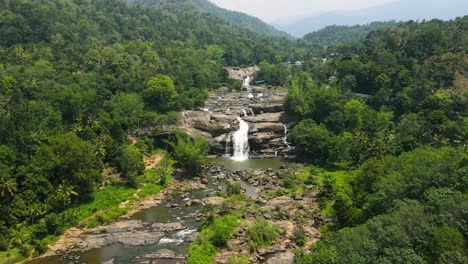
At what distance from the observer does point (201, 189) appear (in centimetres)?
5269

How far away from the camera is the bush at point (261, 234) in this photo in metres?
37.0

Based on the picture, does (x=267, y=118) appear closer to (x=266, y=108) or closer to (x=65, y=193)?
(x=266, y=108)

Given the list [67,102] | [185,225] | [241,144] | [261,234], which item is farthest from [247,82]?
[261,234]

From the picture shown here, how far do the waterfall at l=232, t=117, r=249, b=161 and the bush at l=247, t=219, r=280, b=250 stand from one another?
26.7m

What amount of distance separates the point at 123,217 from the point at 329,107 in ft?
122

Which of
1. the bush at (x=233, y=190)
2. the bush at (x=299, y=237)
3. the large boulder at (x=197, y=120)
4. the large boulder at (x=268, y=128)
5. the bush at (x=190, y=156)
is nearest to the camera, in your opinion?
the bush at (x=299, y=237)

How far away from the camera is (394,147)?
55.8 metres

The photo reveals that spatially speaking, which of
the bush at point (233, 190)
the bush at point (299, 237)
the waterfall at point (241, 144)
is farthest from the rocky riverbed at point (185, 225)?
the waterfall at point (241, 144)

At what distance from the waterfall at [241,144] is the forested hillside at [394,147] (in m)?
7.91

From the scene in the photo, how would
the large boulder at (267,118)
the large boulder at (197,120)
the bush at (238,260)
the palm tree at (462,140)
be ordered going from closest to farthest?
the bush at (238,260)
the palm tree at (462,140)
the large boulder at (197,120)
the large boulder at (267,118)

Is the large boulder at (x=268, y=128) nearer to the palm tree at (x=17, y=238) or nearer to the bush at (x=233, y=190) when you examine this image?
the bush at (x=233, y=190)

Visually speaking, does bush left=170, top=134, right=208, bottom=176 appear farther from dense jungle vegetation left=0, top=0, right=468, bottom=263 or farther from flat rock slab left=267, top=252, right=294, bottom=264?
flat rock slab left=267, top=252, right=294, bottom=264

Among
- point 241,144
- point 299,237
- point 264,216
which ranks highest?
point 241,144

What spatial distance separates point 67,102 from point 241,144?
26.2 metres
